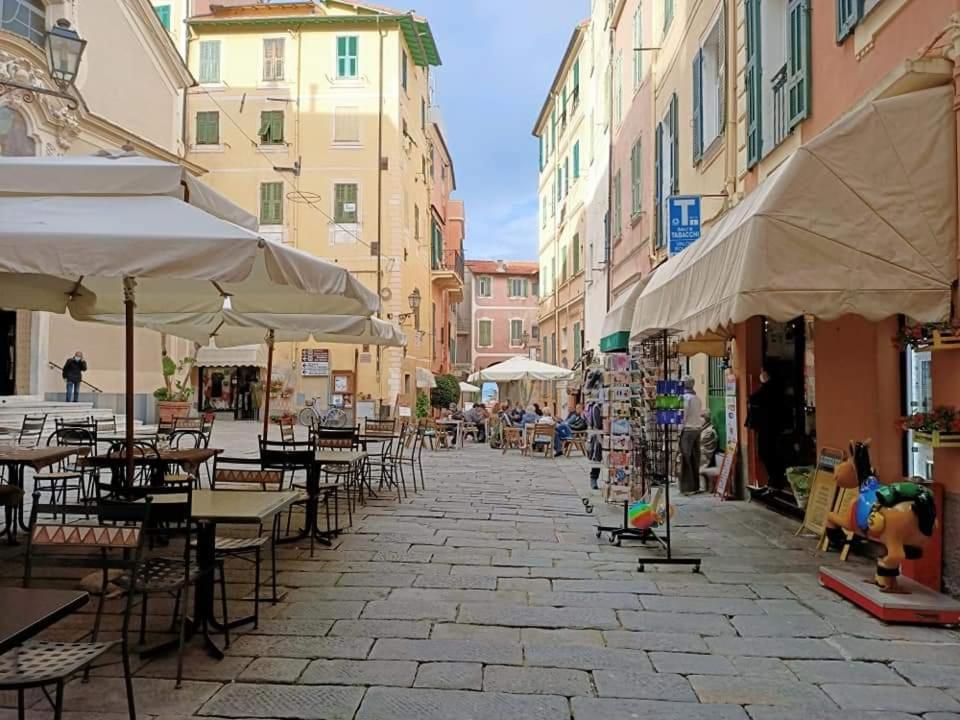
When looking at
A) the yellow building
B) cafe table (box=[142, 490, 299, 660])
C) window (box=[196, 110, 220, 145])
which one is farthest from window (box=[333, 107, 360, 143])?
cafe table (box=[142, 490, 299, 660])

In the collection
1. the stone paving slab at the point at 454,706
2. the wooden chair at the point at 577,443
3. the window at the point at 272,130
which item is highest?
the window at the point at 272,130

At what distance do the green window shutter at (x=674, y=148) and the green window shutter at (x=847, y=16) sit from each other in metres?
6.15

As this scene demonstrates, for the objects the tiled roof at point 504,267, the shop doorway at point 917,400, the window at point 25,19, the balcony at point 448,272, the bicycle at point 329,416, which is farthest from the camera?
the tiled roof at point 504,267

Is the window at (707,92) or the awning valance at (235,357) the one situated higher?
the window at (707,92)

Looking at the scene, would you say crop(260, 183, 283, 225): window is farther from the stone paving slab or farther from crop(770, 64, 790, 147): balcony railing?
the stone paving slab

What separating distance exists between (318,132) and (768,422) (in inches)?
957

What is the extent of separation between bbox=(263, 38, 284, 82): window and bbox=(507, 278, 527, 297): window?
2443 centimetres

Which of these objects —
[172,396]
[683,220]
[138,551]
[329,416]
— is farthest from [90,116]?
[138,551]

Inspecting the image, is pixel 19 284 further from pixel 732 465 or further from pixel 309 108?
pixel 309 108

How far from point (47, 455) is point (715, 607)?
5391 millimetres

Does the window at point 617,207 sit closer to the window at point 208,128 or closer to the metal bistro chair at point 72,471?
the metal bistro chair at point 72,471

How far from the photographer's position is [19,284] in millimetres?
6715

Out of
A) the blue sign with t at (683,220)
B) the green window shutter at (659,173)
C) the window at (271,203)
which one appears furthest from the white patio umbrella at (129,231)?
the window at (271,203)

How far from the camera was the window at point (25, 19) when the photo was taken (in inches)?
744
